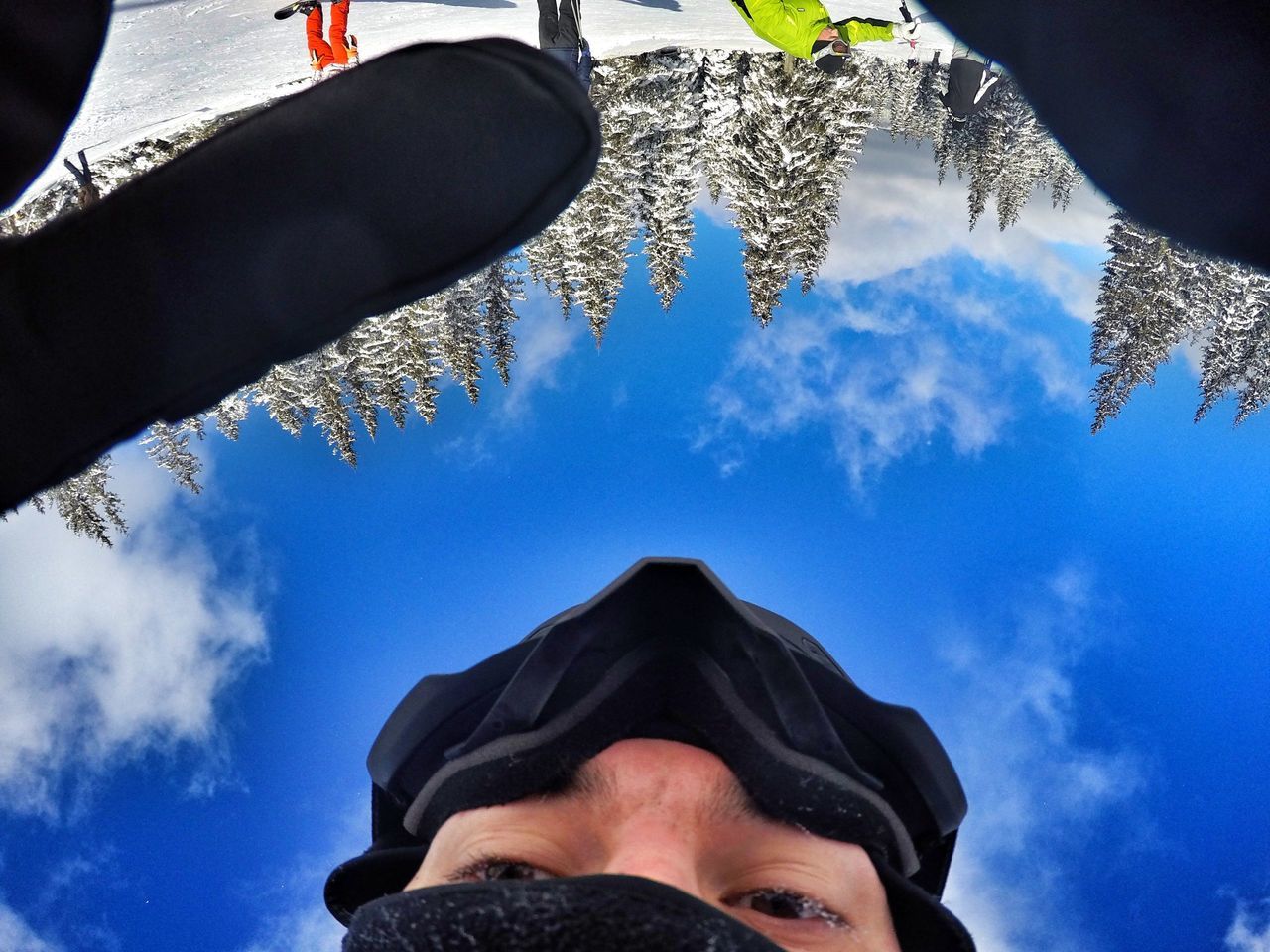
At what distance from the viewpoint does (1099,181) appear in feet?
5.13

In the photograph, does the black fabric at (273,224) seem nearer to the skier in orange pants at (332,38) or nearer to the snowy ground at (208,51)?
the skier in orange pants at (332,38)

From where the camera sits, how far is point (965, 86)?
1195cm

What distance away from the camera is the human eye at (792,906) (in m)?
1.92

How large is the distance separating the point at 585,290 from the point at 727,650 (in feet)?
85.7

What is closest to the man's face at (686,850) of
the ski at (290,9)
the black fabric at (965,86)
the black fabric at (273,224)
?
the black fabric at (273,224)

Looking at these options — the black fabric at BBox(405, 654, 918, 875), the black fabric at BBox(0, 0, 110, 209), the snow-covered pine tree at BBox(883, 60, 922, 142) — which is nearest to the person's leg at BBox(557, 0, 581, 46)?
the black fabric at BBox(0, 0, 110, 209)

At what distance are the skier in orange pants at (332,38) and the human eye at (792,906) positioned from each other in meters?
14.0

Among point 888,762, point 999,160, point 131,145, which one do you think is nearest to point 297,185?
point 888,762

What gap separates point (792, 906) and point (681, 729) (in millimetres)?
562

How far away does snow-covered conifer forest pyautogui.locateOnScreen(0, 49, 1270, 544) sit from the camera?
22719mm

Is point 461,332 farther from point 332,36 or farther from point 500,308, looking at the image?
point 332,36

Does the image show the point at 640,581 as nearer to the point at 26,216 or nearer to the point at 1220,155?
the point at 1220,155

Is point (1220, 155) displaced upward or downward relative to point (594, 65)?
upward

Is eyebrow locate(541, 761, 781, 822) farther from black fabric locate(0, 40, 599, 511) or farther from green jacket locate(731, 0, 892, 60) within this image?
green jacket locate(731, 0, 892, 60)
